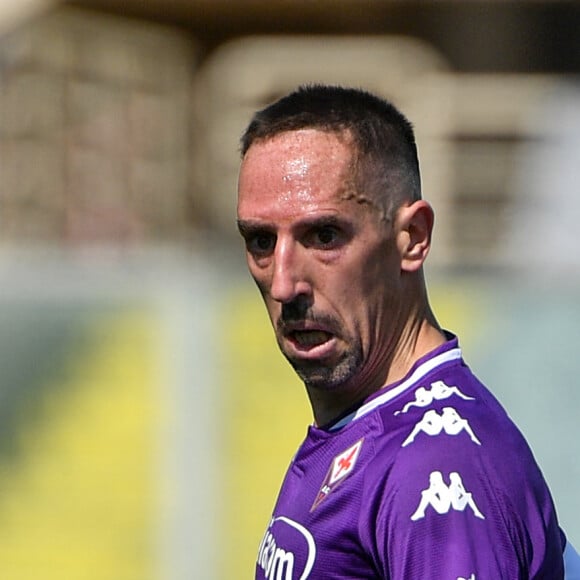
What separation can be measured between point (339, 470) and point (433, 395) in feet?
0.71

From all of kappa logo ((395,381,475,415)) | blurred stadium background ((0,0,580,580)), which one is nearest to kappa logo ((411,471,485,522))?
kappa logo ((395,381,475,415))

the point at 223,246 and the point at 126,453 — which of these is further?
the point at 223,246

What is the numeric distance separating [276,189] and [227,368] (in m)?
3.40

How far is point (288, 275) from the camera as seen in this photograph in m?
2.56

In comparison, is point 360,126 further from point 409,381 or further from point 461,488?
point 461,488

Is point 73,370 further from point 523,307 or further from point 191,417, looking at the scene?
point 523,307

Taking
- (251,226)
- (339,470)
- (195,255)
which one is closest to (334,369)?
(339,470)

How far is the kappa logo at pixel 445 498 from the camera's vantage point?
2.19 meters

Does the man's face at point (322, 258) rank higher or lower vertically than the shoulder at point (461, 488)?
higher

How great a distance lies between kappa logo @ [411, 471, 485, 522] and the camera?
2.19 m

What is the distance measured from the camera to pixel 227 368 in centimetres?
595

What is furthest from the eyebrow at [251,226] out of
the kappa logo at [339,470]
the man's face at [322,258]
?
the kappa logo at [339,470]

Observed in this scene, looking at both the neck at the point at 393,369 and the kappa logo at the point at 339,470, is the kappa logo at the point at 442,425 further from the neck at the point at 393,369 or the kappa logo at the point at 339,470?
the neck at the point at 393,369

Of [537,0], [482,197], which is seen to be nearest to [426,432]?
[482,197]
